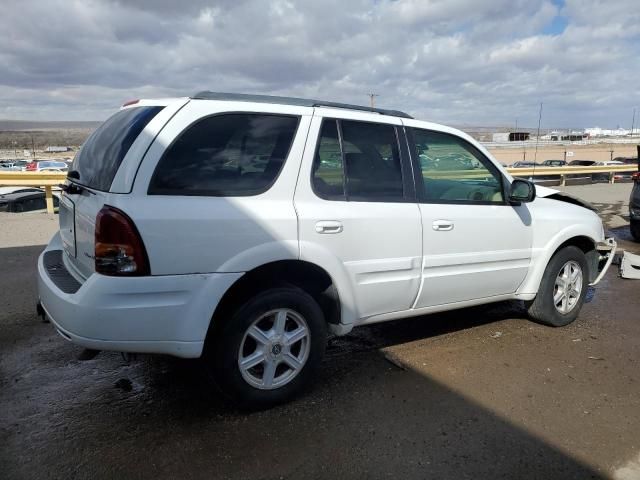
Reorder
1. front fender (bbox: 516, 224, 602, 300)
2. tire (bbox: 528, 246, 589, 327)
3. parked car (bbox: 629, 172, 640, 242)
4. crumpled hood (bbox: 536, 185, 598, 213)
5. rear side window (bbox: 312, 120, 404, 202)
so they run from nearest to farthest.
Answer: rear side window (bbox: 312, 120, 404, 202) < front fender (bbox: 516, 224, 602, 300) < tire (bbox: 528, 246, 589, 327) < crumpled hood (bbox: 536, 185, 598, 213) < parked car (bbox: 629, 172, 640, 242)

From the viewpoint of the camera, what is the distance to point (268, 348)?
10.7ft

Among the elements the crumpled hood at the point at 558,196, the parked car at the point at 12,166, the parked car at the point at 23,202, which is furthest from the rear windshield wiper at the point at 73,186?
the parked car at the point at 12,166

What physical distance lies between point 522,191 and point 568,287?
1322 mm

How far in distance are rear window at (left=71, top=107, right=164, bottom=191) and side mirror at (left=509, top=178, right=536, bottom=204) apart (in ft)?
9.21

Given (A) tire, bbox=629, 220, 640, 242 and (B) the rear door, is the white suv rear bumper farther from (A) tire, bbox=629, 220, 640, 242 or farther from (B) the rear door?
(A) tire, bbox=629, 220, 640, 242

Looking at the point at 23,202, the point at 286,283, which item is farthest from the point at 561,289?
the point at 23,202

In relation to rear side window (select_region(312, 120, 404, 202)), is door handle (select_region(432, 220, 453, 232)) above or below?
below

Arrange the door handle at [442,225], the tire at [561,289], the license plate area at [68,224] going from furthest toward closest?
the tire at [561,289] < the door handle at [442,225] < the license plate area at [68,224]

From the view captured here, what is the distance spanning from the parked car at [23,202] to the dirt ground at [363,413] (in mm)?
8515

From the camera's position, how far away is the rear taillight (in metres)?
2.75

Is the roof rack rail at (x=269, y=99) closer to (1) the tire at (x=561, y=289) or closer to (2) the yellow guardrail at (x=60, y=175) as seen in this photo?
(2) the yellow guardrail at (x=60, y=175)

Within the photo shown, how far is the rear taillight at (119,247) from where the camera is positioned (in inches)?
108

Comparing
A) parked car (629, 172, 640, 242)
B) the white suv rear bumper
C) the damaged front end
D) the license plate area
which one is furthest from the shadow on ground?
parked car (629, 172, 640, 242)

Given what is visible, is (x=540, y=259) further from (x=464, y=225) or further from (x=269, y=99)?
(x=269, y=99)
